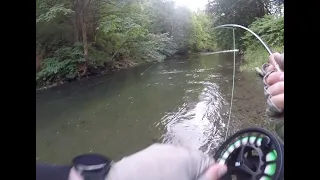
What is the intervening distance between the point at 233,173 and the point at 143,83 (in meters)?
3.25

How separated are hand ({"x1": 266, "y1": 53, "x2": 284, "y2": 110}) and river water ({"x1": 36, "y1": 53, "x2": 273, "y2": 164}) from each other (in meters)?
0.63

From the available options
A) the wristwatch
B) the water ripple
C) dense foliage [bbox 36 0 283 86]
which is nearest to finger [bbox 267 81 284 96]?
the wristwatch

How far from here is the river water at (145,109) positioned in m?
1.90

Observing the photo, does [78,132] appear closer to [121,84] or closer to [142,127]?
[142,127]

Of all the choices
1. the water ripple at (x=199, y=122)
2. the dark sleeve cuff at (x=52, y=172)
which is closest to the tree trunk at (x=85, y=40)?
the water ripple at (x=199, y=122)

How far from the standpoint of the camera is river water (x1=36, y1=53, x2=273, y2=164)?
6.23ft

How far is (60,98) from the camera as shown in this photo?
348 centimetres

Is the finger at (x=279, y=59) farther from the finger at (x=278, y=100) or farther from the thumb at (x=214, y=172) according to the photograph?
the thumb at (x=214, y=172)

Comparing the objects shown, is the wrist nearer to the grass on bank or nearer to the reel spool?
the reel spool

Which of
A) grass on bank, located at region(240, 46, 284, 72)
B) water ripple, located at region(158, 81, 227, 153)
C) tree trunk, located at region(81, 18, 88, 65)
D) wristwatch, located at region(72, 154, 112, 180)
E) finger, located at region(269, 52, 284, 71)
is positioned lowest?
water ripple, located at region(158, 81, 227, 153)

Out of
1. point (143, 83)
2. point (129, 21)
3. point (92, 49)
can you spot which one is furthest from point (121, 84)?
point (129, 21)

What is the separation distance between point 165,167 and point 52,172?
250 millimetres

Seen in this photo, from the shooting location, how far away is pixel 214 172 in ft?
1.80
